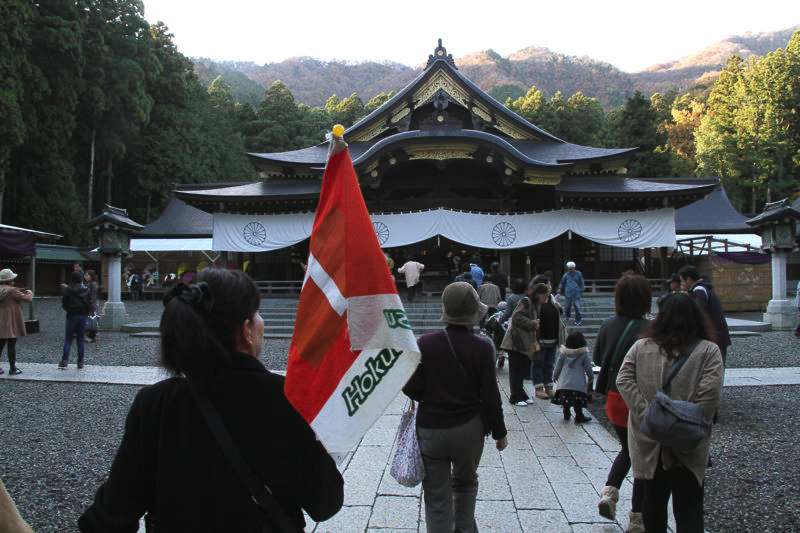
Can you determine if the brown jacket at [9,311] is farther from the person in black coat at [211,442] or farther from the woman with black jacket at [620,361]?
the woman with black jacket at [620,361]

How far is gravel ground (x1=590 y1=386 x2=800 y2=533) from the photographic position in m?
3.58

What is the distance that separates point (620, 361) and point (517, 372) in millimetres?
3070

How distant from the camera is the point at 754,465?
4578 millimetres

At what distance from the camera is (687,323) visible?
2.67m

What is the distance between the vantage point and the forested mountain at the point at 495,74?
303 ft

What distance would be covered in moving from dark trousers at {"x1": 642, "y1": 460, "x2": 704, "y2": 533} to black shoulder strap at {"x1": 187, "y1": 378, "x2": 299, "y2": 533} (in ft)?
6.73

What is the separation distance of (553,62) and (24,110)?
10472cm

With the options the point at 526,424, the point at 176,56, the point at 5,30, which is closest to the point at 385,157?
the point at 526,424

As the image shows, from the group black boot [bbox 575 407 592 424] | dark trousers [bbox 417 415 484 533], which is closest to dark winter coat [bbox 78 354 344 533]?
dark trousers [bbox 417 415 484 533]

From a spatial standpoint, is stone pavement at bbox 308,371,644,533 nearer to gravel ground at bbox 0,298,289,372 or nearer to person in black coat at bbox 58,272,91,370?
gravel ground at bbox 0,298,289,372

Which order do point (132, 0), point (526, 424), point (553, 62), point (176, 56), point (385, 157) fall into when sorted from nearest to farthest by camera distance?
point (526, 424)
point (385, 157)
point (132, 0)
point (176, 56)
point (553, 62)

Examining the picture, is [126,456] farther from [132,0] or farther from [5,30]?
[132,0]

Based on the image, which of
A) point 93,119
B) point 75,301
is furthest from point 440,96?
point 93,119

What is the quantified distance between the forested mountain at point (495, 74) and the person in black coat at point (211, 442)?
88.0 metres
